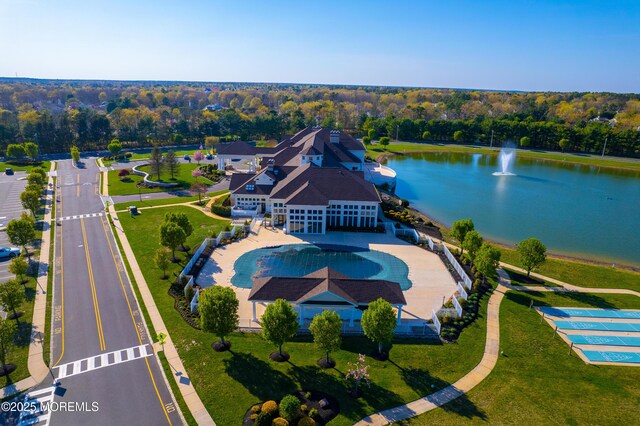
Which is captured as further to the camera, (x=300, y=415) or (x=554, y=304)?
(x=554, y=304)

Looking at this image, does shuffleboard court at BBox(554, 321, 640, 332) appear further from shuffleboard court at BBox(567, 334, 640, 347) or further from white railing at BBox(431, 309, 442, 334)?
white railing at BBox(431, 309, 442, 334)

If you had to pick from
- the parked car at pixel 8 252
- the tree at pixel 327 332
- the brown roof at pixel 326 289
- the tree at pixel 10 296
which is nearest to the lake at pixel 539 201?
the brown roof at pixel 326 289

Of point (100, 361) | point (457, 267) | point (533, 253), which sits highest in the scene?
point (533, 253)

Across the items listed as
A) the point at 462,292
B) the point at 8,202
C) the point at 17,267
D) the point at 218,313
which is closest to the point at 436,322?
the point at 462,292

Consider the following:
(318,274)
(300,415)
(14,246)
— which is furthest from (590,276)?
Result: (14,246)

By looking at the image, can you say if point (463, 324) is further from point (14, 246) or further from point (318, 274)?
point (14, 246)

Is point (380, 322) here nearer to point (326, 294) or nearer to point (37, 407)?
point (326, 294)
